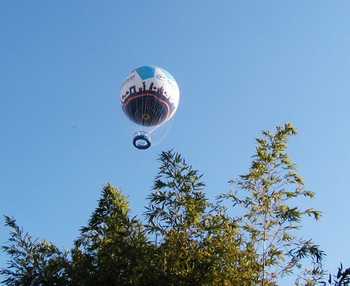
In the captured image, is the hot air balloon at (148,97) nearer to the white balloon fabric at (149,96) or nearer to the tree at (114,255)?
the white balloon fabric at (149,96)

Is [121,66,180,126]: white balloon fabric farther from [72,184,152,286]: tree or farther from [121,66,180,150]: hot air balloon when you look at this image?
[72,184,152,286]: tree

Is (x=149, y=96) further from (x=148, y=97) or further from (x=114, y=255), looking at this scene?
(x=114, y=255)

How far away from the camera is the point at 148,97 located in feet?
75.1

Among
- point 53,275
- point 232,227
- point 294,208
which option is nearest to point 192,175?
point 232,227

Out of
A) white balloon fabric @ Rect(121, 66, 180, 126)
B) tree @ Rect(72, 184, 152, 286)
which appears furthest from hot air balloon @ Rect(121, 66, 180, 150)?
tree @ Rect(72, 184, 152, 286)

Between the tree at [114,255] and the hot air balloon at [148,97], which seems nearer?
the tree at [114,255]

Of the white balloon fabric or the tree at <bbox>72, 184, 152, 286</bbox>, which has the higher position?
the white balloon fabric

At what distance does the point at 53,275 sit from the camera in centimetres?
916

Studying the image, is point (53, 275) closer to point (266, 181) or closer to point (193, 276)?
point (193, 276)

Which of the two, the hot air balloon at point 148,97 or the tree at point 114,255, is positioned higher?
the hot air balloon at point 148,97

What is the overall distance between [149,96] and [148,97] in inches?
2.3

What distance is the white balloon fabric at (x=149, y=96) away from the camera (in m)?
22.9

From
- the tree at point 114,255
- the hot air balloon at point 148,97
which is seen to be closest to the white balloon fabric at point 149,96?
the hot air balloon at point 148,97

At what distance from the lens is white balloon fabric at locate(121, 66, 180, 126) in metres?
22.9
